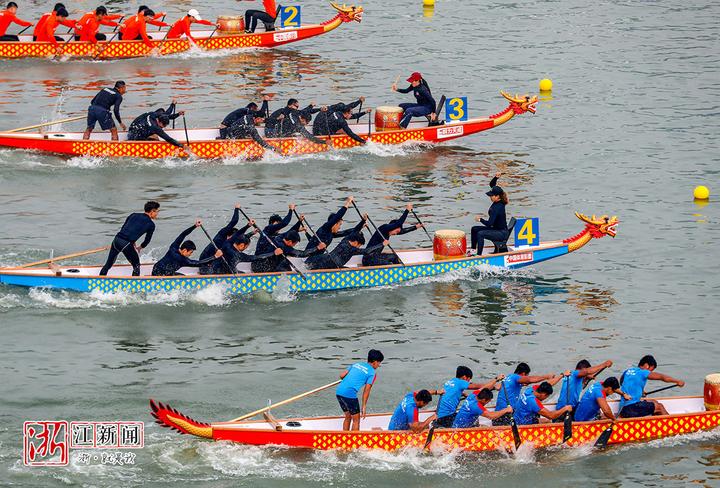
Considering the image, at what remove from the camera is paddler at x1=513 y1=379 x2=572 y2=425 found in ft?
77.8

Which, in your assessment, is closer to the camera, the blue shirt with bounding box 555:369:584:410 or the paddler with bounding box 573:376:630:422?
the paddler with bounding box 573:376:630:422

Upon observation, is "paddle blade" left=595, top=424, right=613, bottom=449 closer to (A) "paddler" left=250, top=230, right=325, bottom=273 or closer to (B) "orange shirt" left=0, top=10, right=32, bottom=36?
(A) "paddler" left=250, top=230, right=325, bottom=273

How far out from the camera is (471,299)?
30.7 meters

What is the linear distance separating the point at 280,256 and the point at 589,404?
8674mm

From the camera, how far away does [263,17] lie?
50812 millimetres

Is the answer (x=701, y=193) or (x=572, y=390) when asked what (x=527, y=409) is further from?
(x=701, y=193)

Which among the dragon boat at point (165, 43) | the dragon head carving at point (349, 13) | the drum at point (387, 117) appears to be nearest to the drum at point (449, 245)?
the drum at point (387, 117)

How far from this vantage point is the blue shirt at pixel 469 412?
2348 cm

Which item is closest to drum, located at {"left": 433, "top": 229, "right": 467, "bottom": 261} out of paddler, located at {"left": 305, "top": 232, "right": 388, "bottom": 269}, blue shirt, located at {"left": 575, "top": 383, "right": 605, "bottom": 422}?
paddler, located at {"left": 305, "top": 232, "right": 388, "bottom": 269}

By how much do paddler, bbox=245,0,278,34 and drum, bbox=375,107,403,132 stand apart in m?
11.4

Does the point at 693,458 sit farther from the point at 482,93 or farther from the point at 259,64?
the point at 259,64

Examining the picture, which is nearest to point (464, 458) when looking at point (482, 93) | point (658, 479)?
point (658, 479)

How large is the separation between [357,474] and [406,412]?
4.19ft

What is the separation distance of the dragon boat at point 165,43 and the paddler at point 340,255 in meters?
20.3
